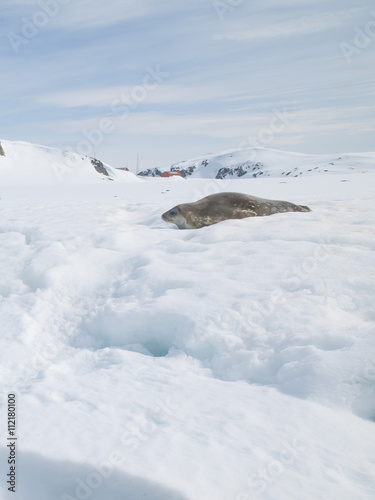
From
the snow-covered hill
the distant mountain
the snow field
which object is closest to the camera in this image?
the snow field

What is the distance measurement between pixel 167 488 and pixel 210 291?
186 cm

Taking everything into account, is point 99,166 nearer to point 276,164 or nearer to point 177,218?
point 177,218

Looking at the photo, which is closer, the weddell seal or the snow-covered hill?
the weddell seal

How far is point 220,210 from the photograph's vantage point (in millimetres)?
6758

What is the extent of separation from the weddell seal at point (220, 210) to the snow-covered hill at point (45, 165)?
29.4 m

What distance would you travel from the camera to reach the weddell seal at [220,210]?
20.9 ft

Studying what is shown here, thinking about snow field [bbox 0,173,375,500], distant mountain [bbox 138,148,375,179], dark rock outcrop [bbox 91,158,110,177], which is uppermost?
snow field [bbox 0,173,375,500]

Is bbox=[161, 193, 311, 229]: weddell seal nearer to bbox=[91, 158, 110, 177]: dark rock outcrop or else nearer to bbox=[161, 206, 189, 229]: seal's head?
bbox=[161, 206, 189, 229]: seal's head

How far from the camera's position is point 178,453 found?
180cm

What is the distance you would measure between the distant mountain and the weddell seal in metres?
70.8

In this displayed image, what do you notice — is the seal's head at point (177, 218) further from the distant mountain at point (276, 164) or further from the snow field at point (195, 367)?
the distant mountain at point (276, 164)

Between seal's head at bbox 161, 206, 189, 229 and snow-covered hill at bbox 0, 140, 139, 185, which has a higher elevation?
seal's head at bbox 161, 206, 189, 229

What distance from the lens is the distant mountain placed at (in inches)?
3590

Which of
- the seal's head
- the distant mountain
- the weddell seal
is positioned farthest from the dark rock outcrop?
the seal's head
